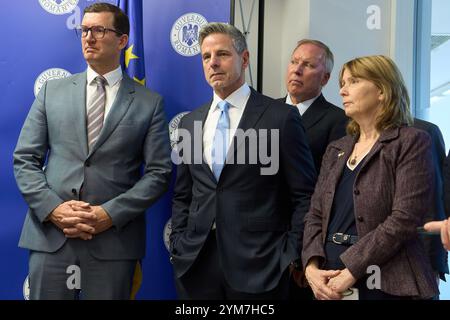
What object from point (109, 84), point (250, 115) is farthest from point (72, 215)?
point (250, 115)

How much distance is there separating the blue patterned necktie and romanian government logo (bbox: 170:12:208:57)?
0.92 m

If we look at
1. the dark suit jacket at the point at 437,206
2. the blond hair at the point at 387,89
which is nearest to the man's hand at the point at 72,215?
the blond hair at the point at 387,89

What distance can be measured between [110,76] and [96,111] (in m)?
0.23

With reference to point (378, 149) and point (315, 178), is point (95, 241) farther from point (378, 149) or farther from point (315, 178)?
point (378, 149)

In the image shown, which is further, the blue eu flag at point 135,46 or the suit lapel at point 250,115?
the blue eu flag at point 135,46

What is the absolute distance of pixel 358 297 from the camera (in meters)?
2.39

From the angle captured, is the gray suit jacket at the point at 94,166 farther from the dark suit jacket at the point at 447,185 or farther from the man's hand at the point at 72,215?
the dark suit jacket at the point at 447,185

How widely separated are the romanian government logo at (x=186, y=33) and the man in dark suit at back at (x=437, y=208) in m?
1.39

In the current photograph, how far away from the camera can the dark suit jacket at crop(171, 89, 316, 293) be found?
2.76 meters

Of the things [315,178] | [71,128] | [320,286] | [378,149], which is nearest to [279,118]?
[315,178]

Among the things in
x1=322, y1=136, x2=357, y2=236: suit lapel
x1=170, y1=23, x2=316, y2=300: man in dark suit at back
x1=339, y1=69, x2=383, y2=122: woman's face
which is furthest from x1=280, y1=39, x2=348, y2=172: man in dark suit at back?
x1=339, y1=69, x2=383, y2=122: woman's face

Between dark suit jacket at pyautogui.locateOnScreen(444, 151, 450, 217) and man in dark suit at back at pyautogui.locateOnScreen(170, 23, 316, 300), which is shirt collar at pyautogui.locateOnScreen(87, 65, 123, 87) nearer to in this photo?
man in dark suit at back at pyautogui.locateOnScreen(170, 23, 316, 300)

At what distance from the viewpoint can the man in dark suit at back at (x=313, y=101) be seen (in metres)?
3.28

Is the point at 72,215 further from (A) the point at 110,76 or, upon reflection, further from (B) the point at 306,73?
(B) the point at 306,73
